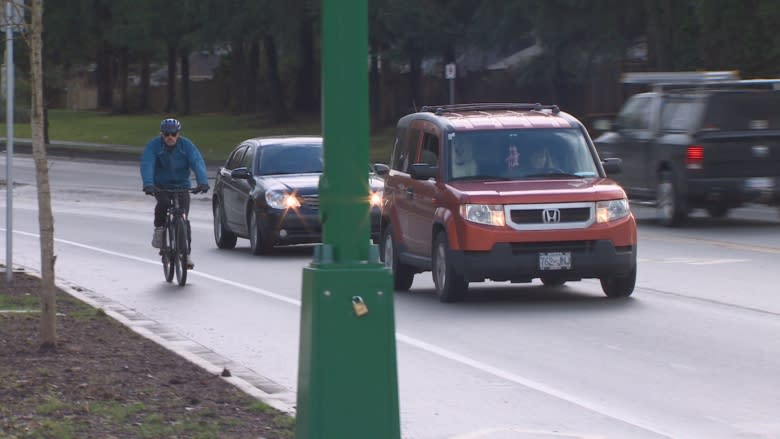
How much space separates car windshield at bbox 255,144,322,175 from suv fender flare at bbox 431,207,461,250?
6789 mm

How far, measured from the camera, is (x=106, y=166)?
48.0 meters

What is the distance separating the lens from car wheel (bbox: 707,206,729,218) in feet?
81.7

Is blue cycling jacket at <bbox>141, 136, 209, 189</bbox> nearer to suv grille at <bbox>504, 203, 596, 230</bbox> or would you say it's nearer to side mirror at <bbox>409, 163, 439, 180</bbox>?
side mirror at <bbox>409, 163, 439, 180</bbox>

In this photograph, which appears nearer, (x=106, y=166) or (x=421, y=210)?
(x=421, y=210)

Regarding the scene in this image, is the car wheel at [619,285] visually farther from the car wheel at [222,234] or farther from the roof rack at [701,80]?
the roof rack at [701,80]

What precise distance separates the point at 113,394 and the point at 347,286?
3.18 metres

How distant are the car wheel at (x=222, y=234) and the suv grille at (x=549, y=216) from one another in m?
8.24

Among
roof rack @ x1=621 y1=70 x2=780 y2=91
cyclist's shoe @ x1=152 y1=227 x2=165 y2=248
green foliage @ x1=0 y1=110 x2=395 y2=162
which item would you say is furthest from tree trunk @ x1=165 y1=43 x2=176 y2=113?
cyclist's shoe @ x1=152 y1=227 x2=165 y2=248

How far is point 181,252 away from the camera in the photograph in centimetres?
1648

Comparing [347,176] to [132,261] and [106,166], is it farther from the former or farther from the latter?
[106,166]

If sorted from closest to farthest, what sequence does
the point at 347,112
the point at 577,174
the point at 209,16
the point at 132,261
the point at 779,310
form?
the point at 347,112, the point at 779,310, the point at 577,174, the point at 132,261, the point at 209,16

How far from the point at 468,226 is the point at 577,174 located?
1.59m

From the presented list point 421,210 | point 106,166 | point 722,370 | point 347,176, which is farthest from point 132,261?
point 106,166

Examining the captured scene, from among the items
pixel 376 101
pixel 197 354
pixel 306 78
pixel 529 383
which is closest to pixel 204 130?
pixel 306 78
